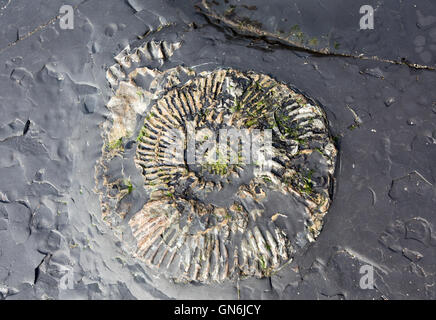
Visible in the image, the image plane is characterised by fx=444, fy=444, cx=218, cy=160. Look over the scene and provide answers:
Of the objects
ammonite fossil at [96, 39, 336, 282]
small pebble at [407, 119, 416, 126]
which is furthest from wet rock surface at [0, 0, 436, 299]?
ammonite fossil at [96, 39, 336, 282]

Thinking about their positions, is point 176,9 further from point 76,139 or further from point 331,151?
point 331,151

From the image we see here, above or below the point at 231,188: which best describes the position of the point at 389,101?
above

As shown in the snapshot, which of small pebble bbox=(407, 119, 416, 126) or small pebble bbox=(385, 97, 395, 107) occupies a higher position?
small pebble bbox=(385, 97, 395, 107)

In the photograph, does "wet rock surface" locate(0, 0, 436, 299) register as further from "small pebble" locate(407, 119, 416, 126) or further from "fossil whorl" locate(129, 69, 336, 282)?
"fossil whorl" locate(129, 69, 336, 282)

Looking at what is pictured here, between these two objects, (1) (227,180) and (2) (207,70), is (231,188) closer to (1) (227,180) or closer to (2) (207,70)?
(1) (227,180)

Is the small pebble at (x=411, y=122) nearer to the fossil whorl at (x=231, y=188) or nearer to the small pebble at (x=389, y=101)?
the small pebble at (x=389, y=101)

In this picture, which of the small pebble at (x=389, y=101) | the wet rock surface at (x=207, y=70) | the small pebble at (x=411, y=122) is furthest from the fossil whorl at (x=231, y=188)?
the small pebble at (x=411, y=122)

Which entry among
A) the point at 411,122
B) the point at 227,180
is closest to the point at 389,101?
the point at 411,122
